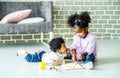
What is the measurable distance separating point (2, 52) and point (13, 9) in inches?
33.9

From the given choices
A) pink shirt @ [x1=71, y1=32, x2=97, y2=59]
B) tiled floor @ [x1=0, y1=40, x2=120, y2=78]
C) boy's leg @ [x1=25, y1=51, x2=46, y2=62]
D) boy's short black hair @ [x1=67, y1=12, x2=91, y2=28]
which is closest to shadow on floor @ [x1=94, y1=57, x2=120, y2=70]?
tiled floor @ [x1=0, y1=40, x2=120, y2=78]

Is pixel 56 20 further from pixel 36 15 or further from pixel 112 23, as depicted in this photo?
pixel 112 23

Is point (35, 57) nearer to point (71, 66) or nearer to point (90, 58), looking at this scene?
point (71, 66)

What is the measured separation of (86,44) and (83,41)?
50 millimetres

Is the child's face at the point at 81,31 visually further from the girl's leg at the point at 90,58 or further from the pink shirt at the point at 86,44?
the girl's leg at the point at 90,58

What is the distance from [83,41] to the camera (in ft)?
11.5

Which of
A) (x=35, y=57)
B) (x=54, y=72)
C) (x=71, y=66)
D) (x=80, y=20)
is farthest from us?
(x=35, y=57)

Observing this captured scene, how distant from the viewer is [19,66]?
134 inches

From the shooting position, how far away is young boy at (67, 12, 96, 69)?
11.2 ft

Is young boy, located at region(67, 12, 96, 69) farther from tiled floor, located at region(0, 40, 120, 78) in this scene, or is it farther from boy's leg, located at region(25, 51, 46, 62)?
boy's leg, located at region(25, 51, 46, 62)

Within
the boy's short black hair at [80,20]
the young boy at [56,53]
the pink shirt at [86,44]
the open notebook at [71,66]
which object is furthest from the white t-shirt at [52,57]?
the boy's short black hair at [80,20]

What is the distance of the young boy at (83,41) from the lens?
3.42 m

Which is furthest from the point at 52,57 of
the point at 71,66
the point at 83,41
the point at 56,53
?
the point at 83,41

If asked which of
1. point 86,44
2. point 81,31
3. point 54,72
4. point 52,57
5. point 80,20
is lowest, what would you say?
point 54,72
